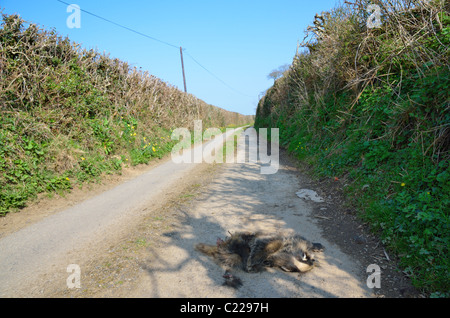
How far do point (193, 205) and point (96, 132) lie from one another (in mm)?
4491

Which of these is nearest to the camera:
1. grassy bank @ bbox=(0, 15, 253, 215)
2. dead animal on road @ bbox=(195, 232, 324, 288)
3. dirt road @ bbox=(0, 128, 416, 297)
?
dirt road @ bbox=(0, 128, 416, 297)

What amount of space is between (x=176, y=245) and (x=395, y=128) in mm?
4238

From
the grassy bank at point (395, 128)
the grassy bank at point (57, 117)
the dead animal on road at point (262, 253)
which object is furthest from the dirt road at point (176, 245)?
the grassy bank at point (57, 117)

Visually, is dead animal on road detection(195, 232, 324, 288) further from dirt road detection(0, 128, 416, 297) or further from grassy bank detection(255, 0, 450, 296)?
grassy bank detection(255, 0, 450, 296)

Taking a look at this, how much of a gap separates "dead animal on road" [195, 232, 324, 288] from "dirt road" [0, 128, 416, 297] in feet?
0.31

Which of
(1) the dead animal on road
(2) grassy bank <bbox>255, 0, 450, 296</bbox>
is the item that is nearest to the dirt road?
(1) the dead animal on road

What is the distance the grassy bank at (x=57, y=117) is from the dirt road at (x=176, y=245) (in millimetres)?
947

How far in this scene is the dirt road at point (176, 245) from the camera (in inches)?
99.8

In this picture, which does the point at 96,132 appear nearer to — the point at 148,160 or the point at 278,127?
the point at 148,160

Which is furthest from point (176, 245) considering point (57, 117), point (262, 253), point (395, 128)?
point (57, 117)

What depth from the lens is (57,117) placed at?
6.16 meters

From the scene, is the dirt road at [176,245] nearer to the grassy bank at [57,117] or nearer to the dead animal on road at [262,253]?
the dead animal on road at [262,253]

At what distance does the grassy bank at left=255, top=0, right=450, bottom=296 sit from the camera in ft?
9.33

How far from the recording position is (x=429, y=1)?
15.6 ft
